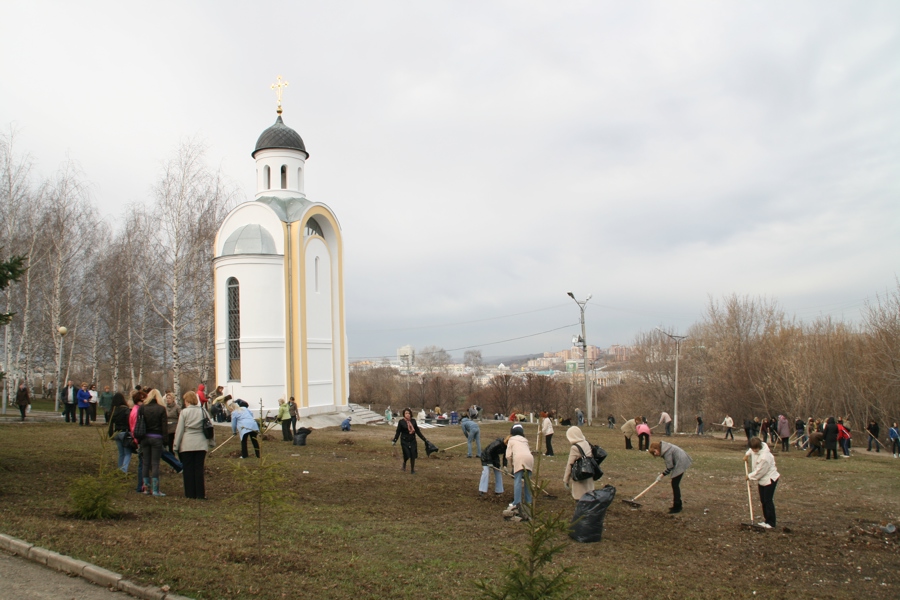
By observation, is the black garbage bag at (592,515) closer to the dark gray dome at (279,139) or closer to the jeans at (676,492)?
the jeans at (676,492)

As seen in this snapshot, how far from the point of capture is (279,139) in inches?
1116

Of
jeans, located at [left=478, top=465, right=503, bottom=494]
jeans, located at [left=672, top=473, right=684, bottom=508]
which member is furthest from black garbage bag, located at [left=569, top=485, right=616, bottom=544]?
jeans, located at [left=478, top=465, right=503, bottom=494]

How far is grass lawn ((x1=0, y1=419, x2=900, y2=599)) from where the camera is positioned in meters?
6.09

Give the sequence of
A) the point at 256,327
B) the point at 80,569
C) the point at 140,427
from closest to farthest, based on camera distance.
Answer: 1. the point at 80,569
2. the point at 140,427
3. the point at 256,327

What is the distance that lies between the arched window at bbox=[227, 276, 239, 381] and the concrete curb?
761 inches

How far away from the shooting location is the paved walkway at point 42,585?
529cm

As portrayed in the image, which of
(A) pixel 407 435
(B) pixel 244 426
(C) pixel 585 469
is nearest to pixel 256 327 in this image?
(B) pixel 244 426

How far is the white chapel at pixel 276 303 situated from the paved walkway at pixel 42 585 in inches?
748

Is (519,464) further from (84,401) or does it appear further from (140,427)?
(84,401)

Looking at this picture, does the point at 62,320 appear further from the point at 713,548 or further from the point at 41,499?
the point at 713,548

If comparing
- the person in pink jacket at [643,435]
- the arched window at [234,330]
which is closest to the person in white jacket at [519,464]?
the person in pink jacket at [643,435]

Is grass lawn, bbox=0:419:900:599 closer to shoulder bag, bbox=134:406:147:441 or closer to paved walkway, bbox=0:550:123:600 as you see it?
paved walkway, bbox=0:550:123:600

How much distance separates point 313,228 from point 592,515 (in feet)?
77.9

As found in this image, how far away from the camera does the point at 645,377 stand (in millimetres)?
54812
